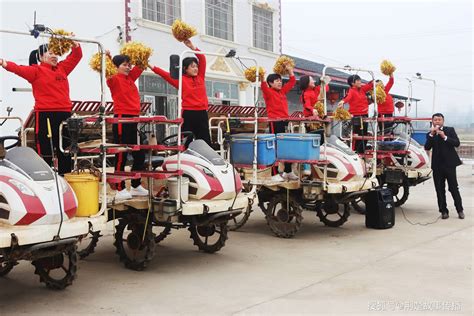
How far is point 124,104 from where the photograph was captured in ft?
27.0

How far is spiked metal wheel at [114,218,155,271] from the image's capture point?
7367 millimetres

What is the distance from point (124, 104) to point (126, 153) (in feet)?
2.73

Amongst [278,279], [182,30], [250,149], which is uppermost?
[182,30]

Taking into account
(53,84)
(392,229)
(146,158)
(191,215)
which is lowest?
(392,229)

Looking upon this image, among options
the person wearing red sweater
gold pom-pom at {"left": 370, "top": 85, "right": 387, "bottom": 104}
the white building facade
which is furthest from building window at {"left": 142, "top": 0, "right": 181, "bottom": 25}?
gold pom-pom at {"left": 370, "top": 85, "right": 387, "bottom": 104}

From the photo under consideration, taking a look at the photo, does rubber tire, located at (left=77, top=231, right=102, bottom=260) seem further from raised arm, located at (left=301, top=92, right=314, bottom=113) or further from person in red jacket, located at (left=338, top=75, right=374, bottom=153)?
person in red jacket, located at (left=338, top=75, right=374, bottom=153)

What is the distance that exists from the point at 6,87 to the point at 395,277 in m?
10.7

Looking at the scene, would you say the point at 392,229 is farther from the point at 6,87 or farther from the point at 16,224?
the point at 6,87

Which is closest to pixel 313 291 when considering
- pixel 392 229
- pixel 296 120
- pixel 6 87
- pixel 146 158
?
pixel 146 158

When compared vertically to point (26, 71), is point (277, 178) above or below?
below

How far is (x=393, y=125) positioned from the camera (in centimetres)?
1212

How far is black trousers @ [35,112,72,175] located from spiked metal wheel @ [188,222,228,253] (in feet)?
6.43

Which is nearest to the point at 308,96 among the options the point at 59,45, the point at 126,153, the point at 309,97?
the point at 309,97

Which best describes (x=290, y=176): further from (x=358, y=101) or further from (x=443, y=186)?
(x=443, y=186)
